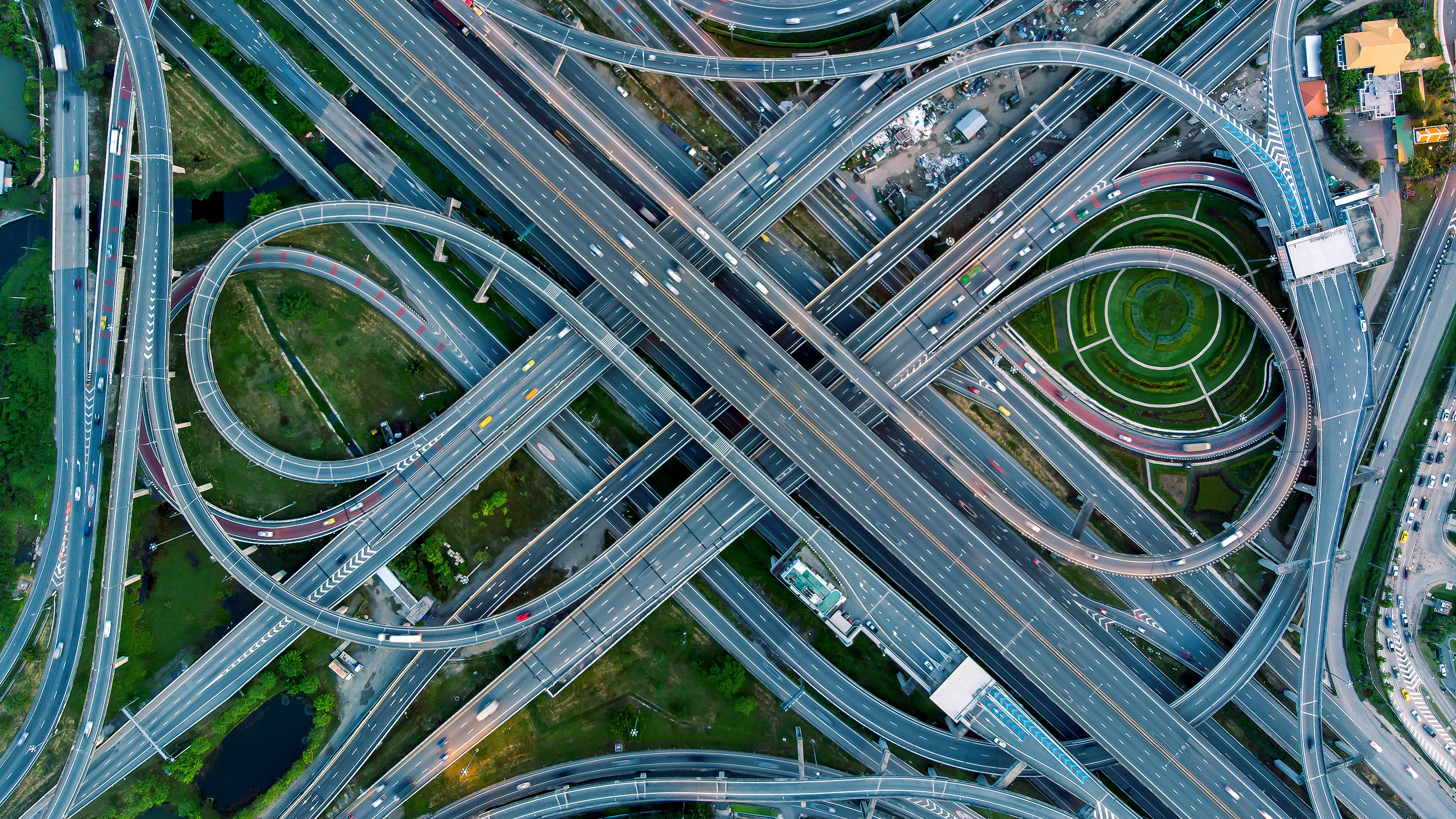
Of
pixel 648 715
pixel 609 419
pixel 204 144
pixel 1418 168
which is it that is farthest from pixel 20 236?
pixel 1418 168

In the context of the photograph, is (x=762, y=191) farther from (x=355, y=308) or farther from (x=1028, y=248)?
(x=355, y=308)

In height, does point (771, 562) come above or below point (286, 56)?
below

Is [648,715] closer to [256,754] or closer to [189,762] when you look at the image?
[256,754]

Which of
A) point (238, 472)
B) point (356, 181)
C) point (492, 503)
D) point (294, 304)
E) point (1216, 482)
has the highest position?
point (356, 181)

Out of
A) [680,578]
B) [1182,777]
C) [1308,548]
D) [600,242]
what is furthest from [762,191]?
[1182,777]

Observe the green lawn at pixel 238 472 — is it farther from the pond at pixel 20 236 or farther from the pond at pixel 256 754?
the pond at pixel 256 754

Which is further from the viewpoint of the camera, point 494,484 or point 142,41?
point 494,484
